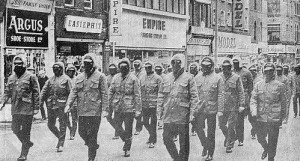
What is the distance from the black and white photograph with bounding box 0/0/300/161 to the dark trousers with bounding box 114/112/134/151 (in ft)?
0.07

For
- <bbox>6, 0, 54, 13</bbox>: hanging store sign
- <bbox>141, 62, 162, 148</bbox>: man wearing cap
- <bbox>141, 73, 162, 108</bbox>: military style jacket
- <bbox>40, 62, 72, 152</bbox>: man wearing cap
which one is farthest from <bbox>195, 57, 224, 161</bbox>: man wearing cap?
<bbox>6, 0, 54, 13</bbox>: hanging store sign

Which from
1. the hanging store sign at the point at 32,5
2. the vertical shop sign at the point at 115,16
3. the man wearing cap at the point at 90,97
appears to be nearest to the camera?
the man wearing cap at the point at 90,97

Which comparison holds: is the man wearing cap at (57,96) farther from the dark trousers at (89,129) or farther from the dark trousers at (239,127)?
the dark trousers at (239,127)

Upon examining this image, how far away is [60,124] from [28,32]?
12517 mm

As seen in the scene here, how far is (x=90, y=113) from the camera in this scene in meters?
9.36

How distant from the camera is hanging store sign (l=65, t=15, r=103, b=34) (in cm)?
2530

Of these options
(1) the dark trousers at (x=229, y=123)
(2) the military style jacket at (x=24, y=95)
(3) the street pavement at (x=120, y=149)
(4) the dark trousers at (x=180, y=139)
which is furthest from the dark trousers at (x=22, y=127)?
(1) the dark trousers at (x=229, y=123)

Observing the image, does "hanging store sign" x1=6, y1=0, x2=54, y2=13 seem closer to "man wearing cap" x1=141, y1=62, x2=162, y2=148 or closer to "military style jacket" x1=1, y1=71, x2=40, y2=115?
"man wearing cap" x1=141, y1=62, x2=162, y2=148

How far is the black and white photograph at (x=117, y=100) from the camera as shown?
9297 millimetres

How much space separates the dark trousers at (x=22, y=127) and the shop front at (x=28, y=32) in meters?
12.5

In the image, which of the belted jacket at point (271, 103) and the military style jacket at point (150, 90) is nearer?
the belted jacket at point (271, 103)

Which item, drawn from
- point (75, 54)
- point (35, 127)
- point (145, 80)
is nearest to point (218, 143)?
point (145, 80)

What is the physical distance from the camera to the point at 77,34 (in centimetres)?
2606

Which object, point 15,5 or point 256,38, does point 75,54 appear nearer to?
point 15,5
